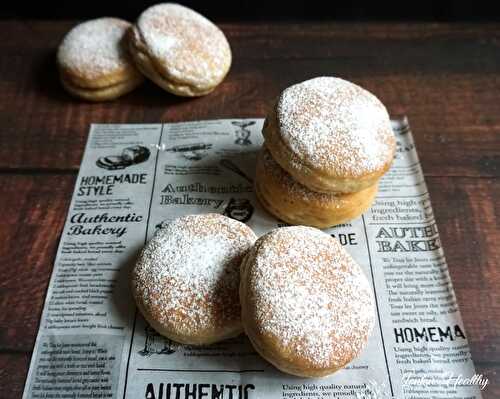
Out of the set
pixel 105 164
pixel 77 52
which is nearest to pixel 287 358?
pixel 105 164

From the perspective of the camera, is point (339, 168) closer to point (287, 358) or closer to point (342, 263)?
point (342, 263)

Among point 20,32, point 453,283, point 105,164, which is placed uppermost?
point 20,32

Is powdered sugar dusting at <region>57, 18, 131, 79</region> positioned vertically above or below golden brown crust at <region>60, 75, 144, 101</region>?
above

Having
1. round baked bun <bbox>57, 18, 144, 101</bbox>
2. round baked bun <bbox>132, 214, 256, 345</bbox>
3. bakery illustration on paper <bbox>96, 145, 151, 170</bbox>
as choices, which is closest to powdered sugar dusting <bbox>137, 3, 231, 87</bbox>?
round baked bun <bbox>57, 18, 144, 101</bbox>

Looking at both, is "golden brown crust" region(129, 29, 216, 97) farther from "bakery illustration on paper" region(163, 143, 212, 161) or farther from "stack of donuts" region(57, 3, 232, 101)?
"bakery illustration on paper" region(163, 143, 212, 161)

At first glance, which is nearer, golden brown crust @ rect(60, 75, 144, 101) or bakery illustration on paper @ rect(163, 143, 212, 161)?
bakery illustration on paper @ rect(163, 143, 212, 161)

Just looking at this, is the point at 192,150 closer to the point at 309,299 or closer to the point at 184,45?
the point at 184,45

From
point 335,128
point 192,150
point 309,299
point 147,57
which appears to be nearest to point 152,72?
point 147,57
